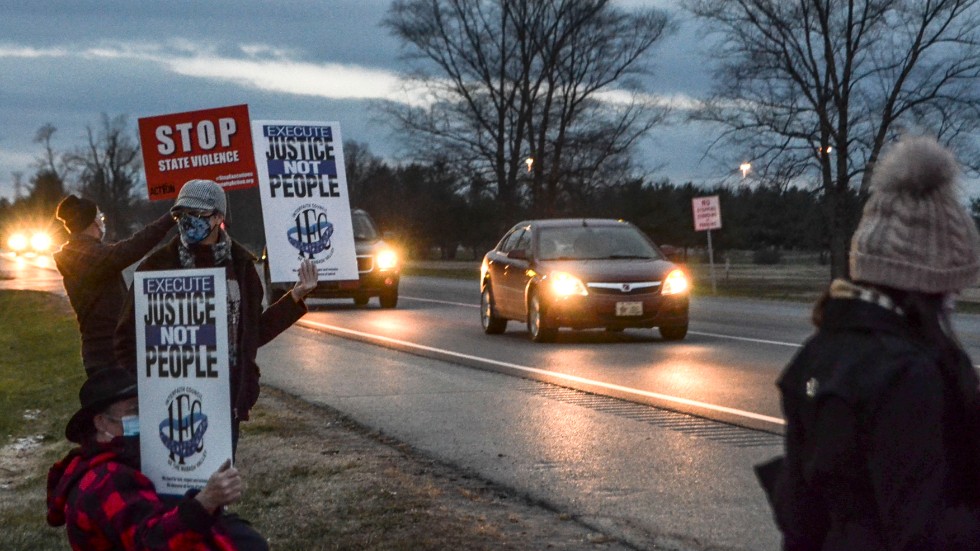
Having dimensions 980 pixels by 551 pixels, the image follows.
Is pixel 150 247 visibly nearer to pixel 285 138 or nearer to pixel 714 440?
pixel 285 138

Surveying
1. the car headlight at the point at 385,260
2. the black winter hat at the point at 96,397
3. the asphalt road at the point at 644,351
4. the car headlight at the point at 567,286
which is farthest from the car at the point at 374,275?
the black winter hat at the point at 96,397

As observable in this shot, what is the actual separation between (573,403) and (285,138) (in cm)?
556

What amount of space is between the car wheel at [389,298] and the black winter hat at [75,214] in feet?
60.9

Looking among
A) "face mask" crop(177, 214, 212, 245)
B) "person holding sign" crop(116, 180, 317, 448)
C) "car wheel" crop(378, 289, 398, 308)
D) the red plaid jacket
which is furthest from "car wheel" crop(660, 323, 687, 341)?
the red plaid jacket

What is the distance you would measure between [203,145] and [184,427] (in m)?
5.43

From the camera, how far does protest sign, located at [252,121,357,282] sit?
22.0 feet

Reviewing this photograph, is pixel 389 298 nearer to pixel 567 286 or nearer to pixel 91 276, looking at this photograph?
pixel 567 286

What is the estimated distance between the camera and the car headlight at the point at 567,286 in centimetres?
1744

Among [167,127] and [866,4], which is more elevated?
[866,4]

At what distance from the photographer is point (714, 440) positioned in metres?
9.77

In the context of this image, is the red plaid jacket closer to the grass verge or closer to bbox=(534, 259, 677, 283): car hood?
the grass verge

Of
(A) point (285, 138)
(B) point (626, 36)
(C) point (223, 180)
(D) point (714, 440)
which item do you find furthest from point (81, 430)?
(B) point (626, 36)

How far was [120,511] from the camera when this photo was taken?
377cm

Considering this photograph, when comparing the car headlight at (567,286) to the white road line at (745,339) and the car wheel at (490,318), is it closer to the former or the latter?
the car wheel at (490,318)
